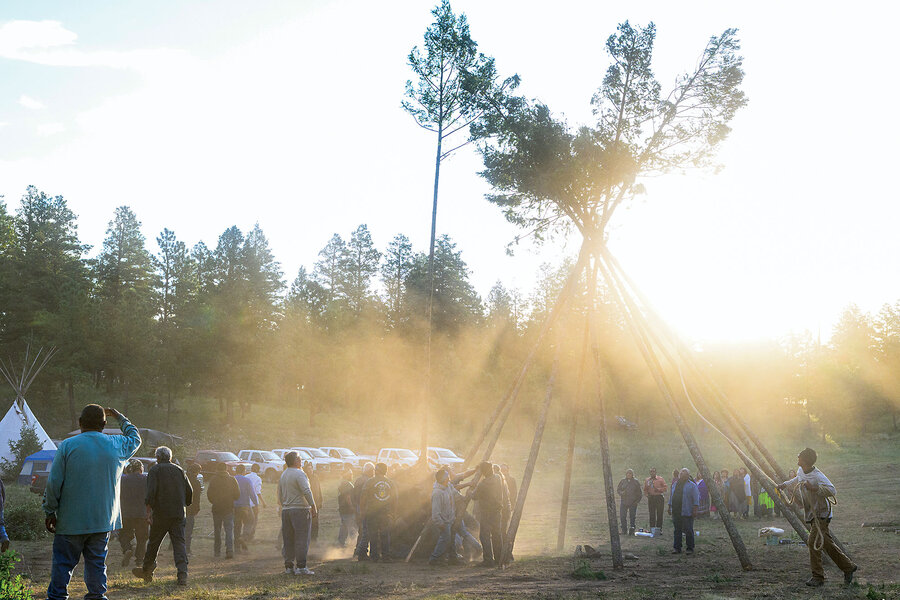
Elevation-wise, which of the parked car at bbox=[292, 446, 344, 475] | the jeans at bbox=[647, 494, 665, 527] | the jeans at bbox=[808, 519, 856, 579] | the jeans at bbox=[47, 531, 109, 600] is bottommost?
the parked car at bbox=[292, 446, 344, 475]

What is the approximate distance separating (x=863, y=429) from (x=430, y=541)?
6043cm

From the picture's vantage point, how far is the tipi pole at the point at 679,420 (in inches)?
503

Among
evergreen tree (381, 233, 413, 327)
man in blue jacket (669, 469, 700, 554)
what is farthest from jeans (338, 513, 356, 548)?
evergreen tree (381, 233, 413, 327)

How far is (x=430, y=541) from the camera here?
48.5ft

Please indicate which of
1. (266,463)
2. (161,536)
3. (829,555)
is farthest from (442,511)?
(266,463)

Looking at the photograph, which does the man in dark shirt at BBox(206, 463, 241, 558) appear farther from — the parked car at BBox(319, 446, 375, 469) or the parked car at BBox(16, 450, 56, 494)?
the parked car at BBox(319, 446, 375, 469)

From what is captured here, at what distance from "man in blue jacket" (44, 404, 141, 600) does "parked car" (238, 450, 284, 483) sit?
31171 mm

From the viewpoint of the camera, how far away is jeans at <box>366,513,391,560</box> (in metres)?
14.3

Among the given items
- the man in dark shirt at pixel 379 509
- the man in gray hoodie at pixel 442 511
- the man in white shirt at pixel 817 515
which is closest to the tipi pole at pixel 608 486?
the man in gray hoodie at pixel 442 511

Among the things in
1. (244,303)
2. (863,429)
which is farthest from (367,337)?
(863,429)

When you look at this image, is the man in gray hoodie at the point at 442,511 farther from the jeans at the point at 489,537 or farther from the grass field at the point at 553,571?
the jeans at the point at 489,537

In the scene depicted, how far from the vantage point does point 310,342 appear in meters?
62.6

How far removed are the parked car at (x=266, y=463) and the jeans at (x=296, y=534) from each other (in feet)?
85.3

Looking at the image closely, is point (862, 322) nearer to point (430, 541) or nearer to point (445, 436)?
point (445, 436)
